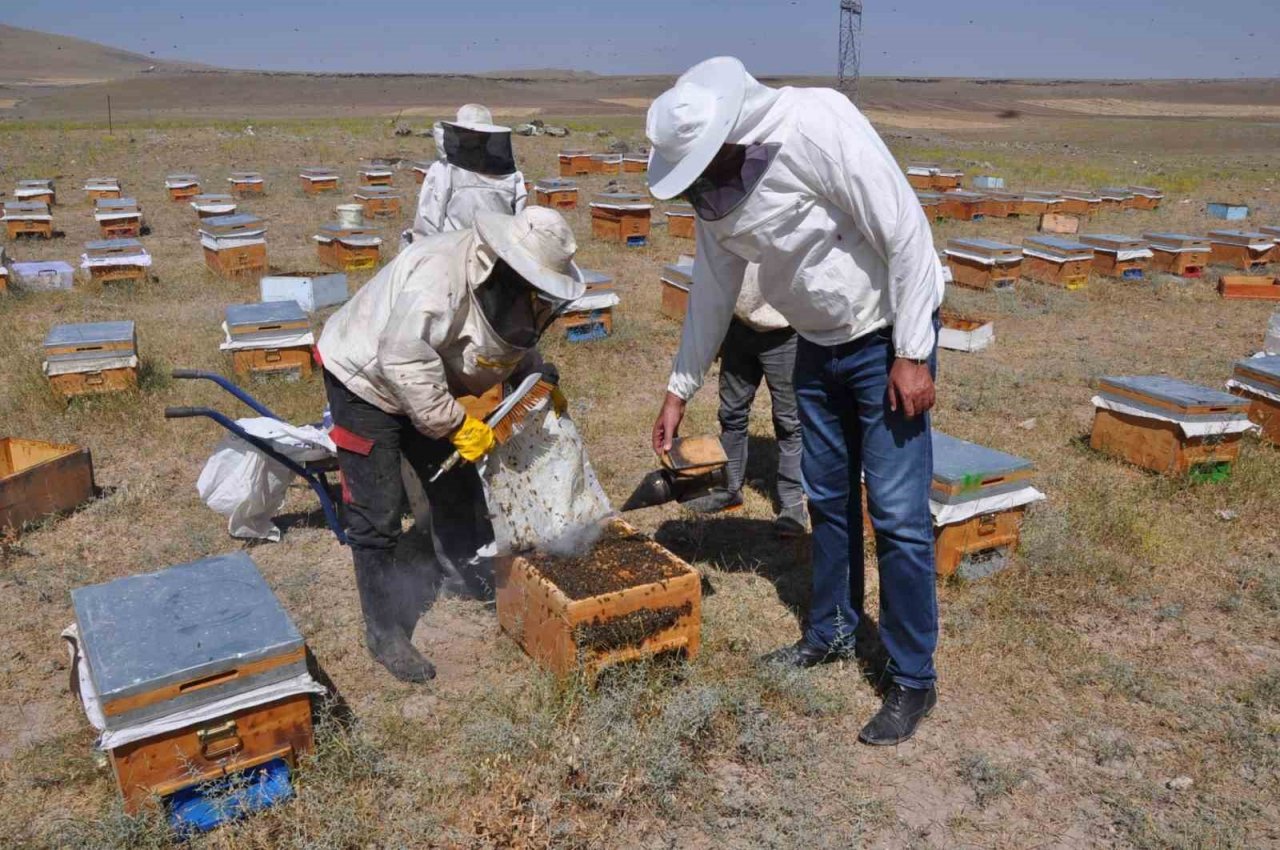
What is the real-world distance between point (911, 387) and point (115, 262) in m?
9.35

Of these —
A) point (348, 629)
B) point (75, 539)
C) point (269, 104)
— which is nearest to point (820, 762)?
point (348, 629)

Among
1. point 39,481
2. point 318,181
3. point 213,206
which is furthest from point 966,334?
point 318,181

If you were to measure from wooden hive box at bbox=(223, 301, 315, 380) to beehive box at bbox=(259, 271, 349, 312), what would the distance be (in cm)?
168

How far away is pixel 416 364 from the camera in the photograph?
291cm

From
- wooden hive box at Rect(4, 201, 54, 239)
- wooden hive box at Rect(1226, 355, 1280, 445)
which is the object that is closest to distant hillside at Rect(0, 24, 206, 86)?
wooden hive box at Rect(4, 201, 54, 239)

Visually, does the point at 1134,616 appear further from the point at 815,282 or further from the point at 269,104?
the point at 269,104

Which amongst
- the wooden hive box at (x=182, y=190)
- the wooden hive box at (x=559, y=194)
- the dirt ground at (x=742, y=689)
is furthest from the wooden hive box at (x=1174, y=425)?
the wooden hive box at (x=182, y=190)

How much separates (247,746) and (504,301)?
61.0 inches

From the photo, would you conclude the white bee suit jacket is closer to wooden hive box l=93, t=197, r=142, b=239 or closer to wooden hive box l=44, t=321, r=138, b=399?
wooden hive box l=44, t=321, r=138, b=399

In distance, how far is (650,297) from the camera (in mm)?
9836

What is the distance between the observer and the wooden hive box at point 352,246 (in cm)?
1006

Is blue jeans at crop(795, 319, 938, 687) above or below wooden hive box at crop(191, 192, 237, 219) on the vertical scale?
below

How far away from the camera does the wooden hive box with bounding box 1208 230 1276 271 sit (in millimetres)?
11637

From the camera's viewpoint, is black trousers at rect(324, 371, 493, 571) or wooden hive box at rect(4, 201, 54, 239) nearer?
black trousers at rect(324, 371, 493, 571)
